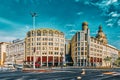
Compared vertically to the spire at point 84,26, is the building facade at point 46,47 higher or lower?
lower

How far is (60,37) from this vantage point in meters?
182

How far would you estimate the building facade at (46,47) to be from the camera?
17312cm

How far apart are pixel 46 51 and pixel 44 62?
8327 millimetres

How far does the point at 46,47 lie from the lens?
17512cm

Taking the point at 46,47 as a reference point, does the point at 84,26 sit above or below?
above

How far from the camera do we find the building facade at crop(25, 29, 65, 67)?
568ft

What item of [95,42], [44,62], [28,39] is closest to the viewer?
[44,62]

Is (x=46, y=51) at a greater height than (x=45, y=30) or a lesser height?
lesser

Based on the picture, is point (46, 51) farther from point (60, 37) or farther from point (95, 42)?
point (95, 42)

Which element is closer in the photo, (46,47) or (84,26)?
(46,47)

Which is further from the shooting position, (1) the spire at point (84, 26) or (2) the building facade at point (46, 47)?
(1) the spire at point (84, 26)

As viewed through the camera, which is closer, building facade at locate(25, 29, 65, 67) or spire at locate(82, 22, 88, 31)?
building facade at locate(25, 29, 65, 67)

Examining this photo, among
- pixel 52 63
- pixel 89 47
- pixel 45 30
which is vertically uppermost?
pixel 45 30

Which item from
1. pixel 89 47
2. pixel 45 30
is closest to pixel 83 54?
pixel 89 47
